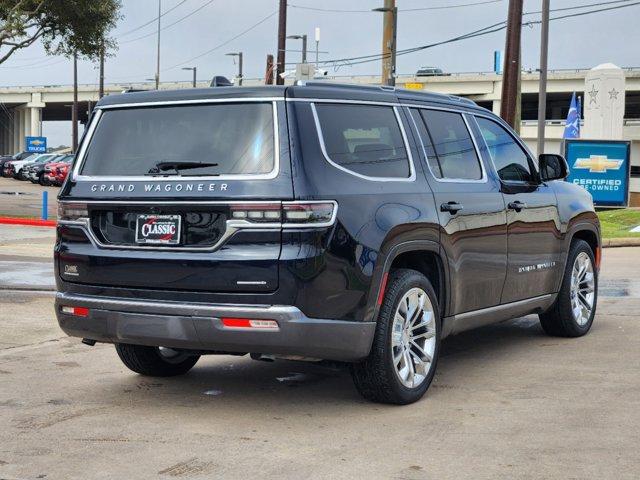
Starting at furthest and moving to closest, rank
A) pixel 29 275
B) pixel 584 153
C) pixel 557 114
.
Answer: pixel 557 114 < pixel 584 153 < pixel 29 275

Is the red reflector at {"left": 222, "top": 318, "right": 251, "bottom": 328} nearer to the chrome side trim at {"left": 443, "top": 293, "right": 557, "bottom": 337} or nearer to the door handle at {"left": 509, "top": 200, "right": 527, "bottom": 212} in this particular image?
the chrome side trim at {"left": 443, "top": 293, "right": 557, "bottom": 337}

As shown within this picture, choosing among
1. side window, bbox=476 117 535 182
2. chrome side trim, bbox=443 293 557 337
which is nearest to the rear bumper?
chrome side trim, bbox=443 293 557 337

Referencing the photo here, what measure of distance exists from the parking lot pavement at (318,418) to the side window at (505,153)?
1.41 m

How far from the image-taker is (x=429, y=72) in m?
85.3

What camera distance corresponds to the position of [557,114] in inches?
4377

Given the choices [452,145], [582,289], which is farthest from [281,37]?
[452,145]

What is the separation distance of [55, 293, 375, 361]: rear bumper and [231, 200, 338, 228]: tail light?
18.5 inches

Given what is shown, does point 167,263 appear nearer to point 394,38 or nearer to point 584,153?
point 394,38

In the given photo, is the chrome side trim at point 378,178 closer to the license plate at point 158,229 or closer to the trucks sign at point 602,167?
the license plate at point 158,229

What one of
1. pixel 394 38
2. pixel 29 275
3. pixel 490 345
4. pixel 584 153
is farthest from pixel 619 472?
pixel 584 153

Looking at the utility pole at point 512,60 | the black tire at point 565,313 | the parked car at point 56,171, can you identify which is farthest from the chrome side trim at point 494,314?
the parked car at point 56,171

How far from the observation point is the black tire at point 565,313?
855cm

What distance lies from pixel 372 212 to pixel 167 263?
3.98 ft

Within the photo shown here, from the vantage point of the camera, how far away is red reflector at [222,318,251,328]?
5.62 meters
